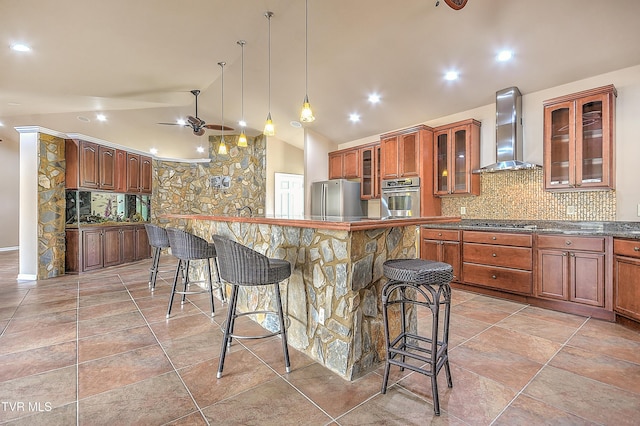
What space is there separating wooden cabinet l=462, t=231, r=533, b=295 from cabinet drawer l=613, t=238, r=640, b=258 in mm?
694

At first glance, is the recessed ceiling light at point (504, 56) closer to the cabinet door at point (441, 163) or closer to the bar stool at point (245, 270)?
the cabinet door at point (441, 163)

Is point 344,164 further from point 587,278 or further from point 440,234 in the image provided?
point 587,278

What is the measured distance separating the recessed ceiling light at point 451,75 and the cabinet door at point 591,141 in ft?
4.29

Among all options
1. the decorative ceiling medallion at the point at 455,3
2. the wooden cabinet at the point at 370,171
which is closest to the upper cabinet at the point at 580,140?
the decorative ceiling medallion at the point at 455,3

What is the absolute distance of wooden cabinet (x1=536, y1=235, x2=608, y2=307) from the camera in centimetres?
304

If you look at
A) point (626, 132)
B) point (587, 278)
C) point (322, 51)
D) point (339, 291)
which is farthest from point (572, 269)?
point (322, 51)

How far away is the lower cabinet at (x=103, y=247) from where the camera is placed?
528 cm

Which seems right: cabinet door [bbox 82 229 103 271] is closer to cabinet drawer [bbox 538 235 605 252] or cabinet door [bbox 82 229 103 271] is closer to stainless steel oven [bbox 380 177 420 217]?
stainless steel oven [bbox 380 177 420 217]

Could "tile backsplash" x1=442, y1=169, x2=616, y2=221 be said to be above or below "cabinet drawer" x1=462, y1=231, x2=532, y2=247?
above

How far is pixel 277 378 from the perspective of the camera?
2.03 m

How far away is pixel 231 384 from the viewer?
1.97 meters

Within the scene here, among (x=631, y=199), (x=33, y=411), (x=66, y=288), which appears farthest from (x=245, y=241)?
(x=631, y=199)

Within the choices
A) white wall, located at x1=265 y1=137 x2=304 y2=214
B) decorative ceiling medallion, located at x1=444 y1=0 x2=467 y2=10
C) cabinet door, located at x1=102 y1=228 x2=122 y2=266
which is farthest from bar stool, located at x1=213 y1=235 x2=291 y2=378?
white wall, located at x1=265 y1=137 x2=304 y2=214

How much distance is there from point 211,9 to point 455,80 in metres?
2.97
